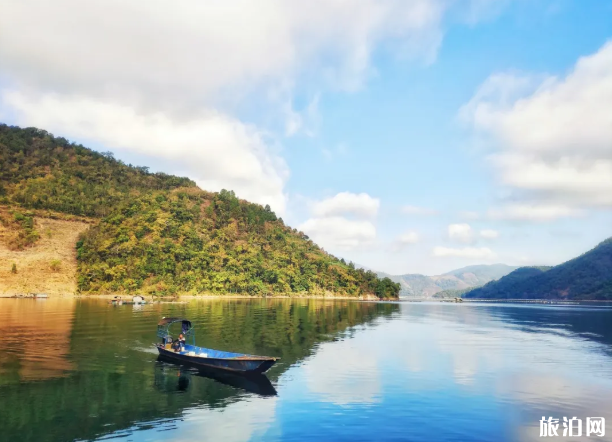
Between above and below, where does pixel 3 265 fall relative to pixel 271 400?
above

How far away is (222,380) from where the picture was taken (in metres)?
36.9

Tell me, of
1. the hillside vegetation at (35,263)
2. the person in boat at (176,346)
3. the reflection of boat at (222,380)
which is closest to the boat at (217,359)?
the person in boat at (176,346)

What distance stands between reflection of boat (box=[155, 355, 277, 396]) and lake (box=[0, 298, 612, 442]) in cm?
19

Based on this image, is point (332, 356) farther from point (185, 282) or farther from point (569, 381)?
point (185, 282)

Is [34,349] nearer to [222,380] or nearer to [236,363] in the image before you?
[222,380]

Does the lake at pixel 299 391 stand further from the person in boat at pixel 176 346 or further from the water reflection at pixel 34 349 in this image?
the person in boat at pixel 176 346

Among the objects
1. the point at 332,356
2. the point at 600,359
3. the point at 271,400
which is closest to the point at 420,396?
the point at 271,400

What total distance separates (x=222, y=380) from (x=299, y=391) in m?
7.83

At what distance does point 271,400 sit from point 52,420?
1548cm

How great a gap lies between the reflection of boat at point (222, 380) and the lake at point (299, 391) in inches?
7.5

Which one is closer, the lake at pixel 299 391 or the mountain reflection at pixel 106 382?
the lake at pixel 299 391

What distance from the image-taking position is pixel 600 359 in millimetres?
53312

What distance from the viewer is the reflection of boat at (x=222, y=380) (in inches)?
1358

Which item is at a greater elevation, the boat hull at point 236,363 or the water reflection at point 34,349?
the boat hull at point 236,363
